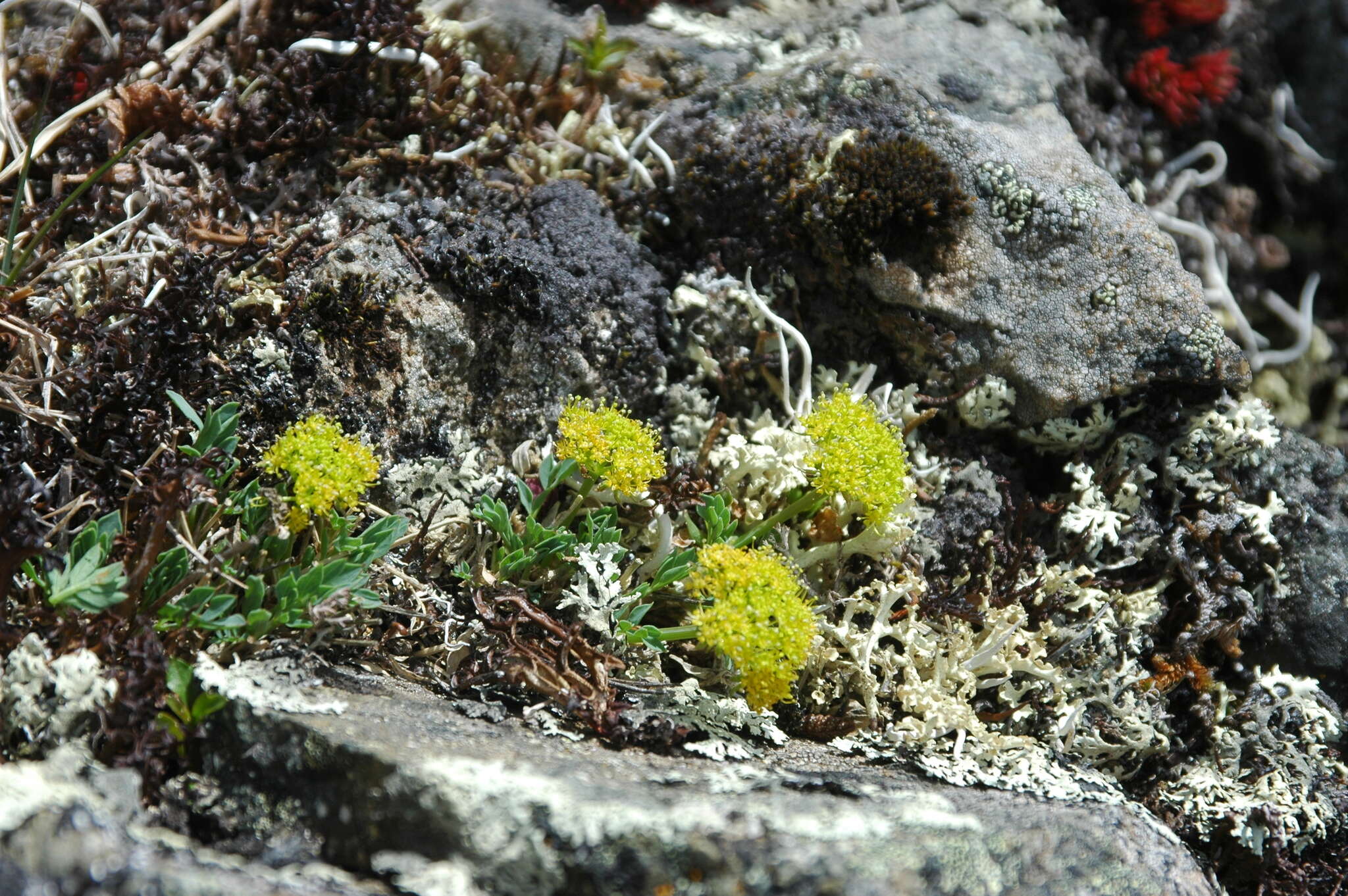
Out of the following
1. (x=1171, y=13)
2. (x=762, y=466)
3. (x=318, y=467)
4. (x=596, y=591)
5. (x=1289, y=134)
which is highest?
(x=1171, y=13)

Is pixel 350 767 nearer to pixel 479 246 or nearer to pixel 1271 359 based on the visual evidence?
pixel 479 246

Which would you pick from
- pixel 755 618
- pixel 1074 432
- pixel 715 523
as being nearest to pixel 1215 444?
pixel 1074 432

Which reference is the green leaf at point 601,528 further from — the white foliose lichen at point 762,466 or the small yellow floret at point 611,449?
the white foliose lichen at point 762,466

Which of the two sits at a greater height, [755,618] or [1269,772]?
[755,618]

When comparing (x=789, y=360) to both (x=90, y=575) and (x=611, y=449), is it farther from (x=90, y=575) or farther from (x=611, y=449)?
(x=90, y=575)

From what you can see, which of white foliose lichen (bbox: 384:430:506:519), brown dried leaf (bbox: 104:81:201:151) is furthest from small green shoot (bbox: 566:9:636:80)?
white foliose lichen (bbox: 384:430:506:519)

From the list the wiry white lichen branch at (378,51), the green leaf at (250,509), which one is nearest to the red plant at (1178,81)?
the wiry white lichen branch at (378,51)
